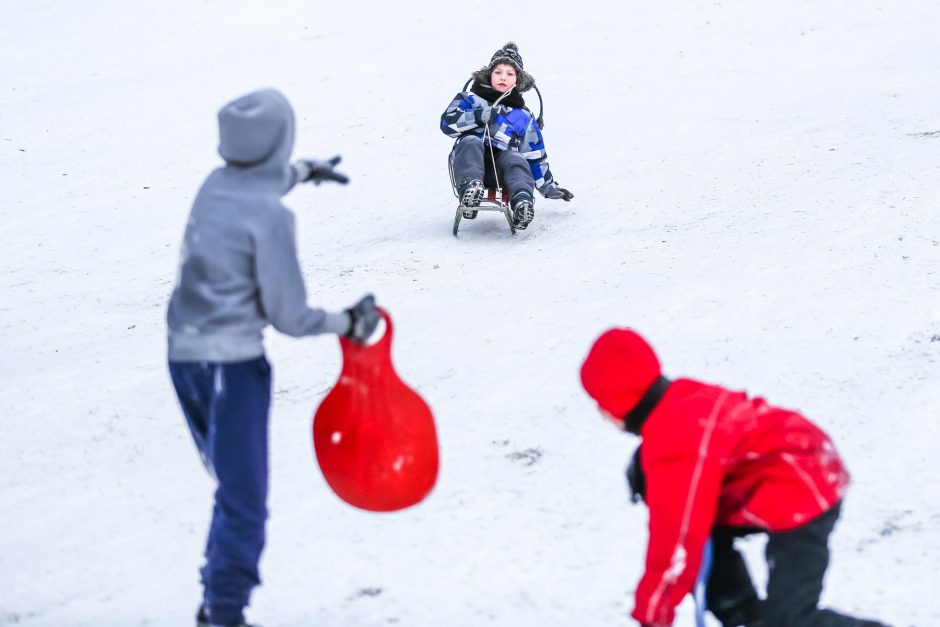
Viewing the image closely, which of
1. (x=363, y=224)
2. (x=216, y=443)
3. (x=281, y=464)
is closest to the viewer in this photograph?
(x=216, y=443)

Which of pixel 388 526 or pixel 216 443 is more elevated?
pixel 216 443

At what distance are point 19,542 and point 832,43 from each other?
853cm

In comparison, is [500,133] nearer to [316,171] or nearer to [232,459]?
[316,171]

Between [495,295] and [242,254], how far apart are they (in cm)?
280

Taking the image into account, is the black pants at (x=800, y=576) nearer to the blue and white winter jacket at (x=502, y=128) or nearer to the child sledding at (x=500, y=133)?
the child sledding at (x=500, y=133)

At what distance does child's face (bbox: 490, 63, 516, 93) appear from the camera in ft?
20.3

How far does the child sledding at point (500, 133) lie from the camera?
241 inches

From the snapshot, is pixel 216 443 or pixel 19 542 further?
pixel 19 542

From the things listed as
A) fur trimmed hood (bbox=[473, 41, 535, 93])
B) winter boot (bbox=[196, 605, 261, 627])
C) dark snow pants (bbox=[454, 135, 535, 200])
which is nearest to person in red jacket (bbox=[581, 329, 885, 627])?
winter boot (bbox=[196, 605, 261, 627])

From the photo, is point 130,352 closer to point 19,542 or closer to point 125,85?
point 19,542

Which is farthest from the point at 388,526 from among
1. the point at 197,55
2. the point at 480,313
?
the point at 197,55

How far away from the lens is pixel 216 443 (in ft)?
8.15

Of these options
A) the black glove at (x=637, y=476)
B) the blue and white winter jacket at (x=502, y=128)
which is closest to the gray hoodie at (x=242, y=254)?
the black glove at (x=637, y=476)

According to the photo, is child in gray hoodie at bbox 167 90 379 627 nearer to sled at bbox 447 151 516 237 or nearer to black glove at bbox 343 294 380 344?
black glove at bbox 343 294 380 344
